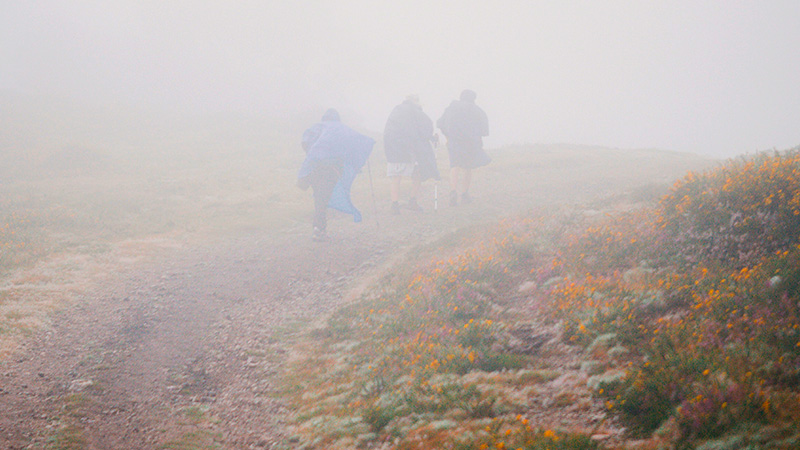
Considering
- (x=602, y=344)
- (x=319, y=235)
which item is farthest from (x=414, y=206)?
(x=602, y=344)

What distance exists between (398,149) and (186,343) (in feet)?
37.0

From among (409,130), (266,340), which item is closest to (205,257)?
(266,340)

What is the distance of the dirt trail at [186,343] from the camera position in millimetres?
5758

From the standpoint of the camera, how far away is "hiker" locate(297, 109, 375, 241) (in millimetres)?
15086

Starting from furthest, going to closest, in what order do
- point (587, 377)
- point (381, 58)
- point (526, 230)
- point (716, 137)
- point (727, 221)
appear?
point (716, 137)
point (381, 58)
point (526, 230)
point (727, 221)
point (587, 377)

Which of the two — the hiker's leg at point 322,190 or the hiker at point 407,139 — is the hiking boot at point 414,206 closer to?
the hiker at point 407,139

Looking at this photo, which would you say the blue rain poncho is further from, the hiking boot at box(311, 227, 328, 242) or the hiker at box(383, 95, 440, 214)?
the hiker at box(383, 95, 440, 214)

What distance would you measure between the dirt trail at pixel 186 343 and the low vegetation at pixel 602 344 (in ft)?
3.20

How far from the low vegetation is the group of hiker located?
7246 millimetres

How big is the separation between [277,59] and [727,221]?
65.3 m

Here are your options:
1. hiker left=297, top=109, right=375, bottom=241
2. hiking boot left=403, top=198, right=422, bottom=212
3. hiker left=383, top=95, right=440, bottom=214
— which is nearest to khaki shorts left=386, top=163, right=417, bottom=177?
hiker left=383, top=95, right=440, bottom=214

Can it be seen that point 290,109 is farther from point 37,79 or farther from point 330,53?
point 37,79

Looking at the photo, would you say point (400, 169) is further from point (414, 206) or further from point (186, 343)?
point (186, 343)

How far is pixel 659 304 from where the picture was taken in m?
5.25
